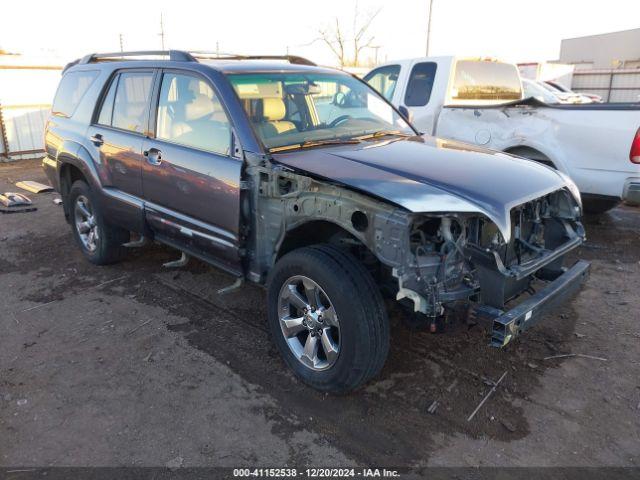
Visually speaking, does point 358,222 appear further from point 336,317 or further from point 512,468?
point 512,468

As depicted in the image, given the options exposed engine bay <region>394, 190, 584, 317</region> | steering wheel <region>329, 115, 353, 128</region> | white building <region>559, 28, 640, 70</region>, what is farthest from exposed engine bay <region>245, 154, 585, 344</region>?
white building <region>559, 28, 640, 70</region>

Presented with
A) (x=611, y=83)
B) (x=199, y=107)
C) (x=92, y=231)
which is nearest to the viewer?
(x=199, y=107)

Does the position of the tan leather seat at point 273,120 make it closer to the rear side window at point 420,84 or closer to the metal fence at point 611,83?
the rear side window at point 420,84

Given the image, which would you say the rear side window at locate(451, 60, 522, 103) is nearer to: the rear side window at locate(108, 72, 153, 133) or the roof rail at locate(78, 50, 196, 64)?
the roof rail at locate(78, 50, 196, 64)

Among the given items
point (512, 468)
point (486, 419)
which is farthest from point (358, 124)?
point (512, 468)

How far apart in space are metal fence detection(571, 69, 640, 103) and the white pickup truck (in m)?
17.2

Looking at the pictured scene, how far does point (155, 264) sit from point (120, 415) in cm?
254

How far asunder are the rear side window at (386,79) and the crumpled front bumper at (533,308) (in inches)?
190

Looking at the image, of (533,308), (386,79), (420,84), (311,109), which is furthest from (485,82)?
(533,308)

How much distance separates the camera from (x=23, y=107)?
12422 millimetres

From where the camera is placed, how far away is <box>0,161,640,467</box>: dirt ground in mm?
2797

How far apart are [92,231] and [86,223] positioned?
0.13 m

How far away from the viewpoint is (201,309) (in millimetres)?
4430

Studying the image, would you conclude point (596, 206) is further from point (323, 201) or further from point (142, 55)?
point (142, 55)
